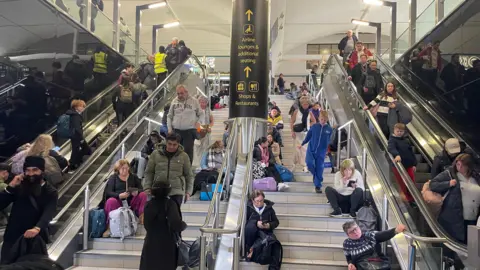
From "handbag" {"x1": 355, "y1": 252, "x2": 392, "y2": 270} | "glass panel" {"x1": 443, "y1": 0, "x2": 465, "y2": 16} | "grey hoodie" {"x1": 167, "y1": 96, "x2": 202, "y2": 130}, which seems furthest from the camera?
"glass panel" {"x1": 443, "y1": 0, "x2": 465, "y2": 16}

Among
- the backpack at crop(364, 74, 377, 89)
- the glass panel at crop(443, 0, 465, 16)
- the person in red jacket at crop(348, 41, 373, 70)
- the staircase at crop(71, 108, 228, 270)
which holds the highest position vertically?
the glass panel at crop(443, 0, 465, 16)

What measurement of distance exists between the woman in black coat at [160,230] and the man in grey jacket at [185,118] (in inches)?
136

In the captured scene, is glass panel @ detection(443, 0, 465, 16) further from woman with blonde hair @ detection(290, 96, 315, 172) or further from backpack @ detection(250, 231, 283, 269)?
backpack @ detection(250, 231, 283, 269)

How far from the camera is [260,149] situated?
8156 mm

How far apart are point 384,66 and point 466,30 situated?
2665 millimetres

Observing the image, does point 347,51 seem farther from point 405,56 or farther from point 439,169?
point 439,169

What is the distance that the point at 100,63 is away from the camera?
12211 millimetres

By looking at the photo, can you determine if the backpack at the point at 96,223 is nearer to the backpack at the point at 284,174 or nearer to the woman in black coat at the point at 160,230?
the woman in black coat at the point at 160,230

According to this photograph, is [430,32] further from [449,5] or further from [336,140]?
[336,140]

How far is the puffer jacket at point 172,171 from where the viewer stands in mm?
5344

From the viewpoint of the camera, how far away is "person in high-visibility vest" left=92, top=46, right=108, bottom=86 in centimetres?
1202

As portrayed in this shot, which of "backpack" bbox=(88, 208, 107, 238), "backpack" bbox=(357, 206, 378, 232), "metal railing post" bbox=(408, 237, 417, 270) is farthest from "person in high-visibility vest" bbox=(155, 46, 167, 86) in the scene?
"metal railing post" bbox=(408, 237, 417, 270)

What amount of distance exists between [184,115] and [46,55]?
401cm

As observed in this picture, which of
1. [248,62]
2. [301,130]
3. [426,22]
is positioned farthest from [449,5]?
[248,62]
